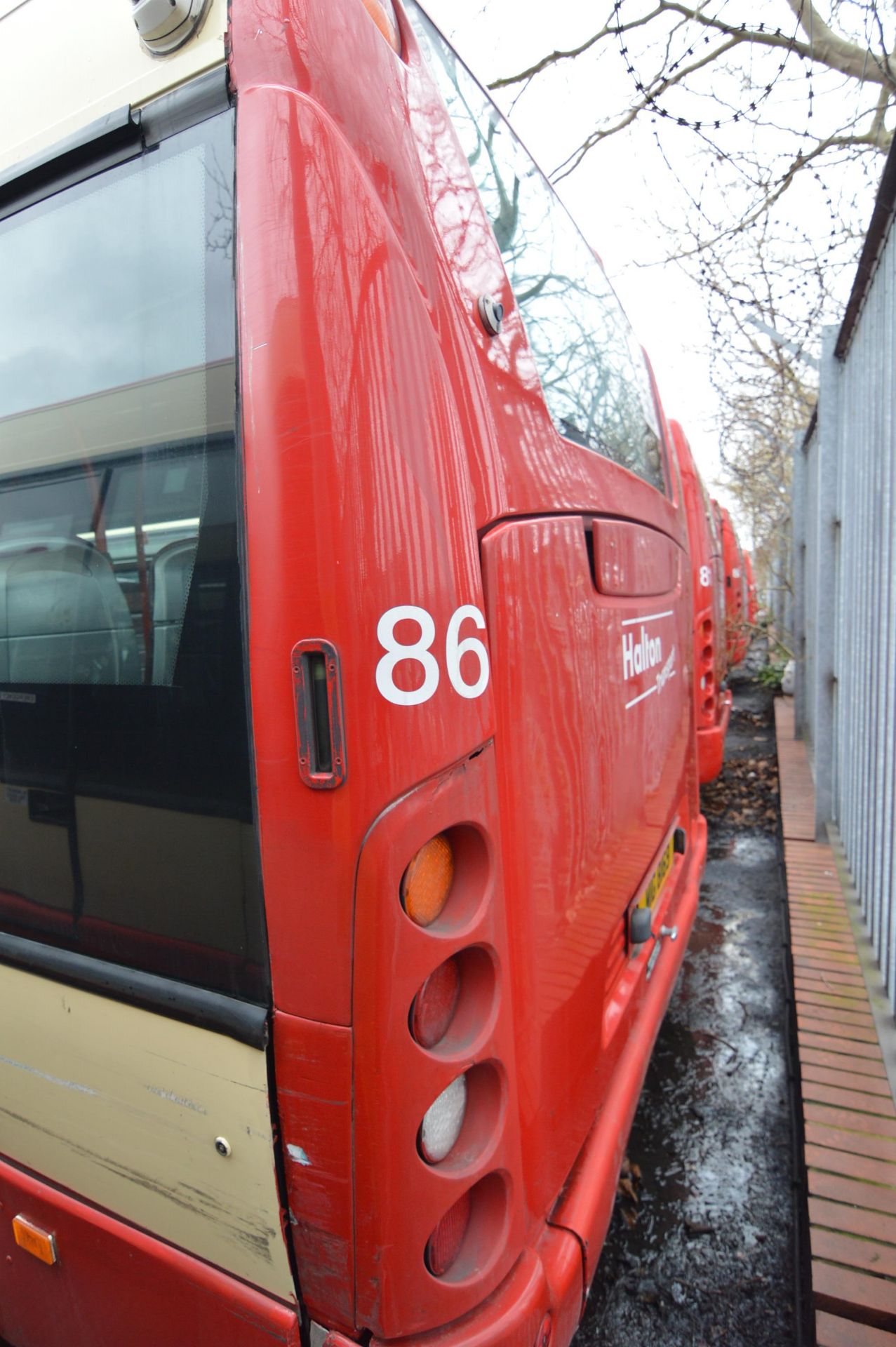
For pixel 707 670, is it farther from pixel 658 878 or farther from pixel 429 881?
pixel 429 881

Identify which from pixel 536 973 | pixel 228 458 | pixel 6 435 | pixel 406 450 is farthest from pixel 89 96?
pixel 536 973

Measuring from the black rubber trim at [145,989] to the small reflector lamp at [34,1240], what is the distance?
523 mm

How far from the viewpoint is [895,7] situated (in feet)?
10.6

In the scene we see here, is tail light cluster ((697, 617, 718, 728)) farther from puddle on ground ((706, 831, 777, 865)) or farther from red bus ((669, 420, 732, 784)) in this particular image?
puddle on ground ((706, 831, 777, 865))

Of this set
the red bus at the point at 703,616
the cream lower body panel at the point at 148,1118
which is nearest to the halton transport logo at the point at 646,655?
the cream lower body panel at the point at 148,1118

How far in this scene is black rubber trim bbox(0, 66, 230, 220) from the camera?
1.24 metres

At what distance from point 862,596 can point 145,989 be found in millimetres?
3276

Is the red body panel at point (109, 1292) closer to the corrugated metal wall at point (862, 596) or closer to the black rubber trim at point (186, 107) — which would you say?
the black rubber trim at point (186, 107)

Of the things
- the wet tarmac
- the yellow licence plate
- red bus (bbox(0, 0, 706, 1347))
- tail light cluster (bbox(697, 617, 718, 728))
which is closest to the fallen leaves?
tail light cluster (bbox(697, 617, 718, 728))

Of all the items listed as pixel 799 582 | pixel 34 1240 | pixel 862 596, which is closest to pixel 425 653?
pixel 34 1240

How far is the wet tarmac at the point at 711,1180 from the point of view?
2.14 meters

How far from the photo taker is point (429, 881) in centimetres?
126

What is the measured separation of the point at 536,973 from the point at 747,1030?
248 cm

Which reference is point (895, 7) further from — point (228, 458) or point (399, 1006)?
point (399, 1006)
